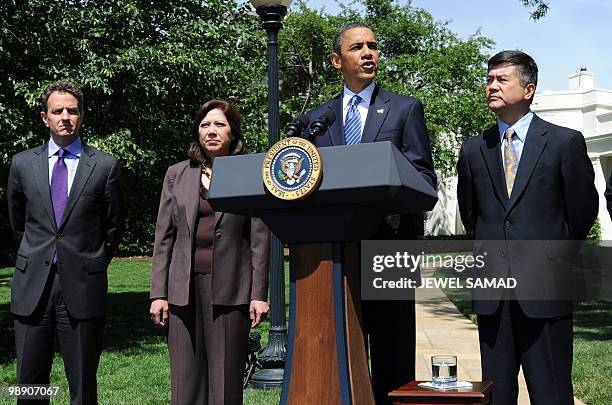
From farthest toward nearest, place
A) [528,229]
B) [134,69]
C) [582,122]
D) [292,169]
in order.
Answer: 1. [582,122]
2. [134,69]
3. [528,229]
4. [292,169]

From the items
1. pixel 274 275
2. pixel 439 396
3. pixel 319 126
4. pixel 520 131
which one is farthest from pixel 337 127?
pixel 274 275

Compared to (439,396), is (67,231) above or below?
above

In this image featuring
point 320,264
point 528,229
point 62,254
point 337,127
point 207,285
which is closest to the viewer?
point 320,264

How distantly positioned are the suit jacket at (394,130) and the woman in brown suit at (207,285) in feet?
2.41

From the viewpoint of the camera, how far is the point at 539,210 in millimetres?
3938

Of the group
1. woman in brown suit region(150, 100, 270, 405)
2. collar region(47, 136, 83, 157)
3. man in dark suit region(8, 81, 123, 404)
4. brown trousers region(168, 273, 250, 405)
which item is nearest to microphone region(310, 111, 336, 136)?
woman in brown suit region(150, 100, 270, 405)

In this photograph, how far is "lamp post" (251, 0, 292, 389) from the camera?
7492mm

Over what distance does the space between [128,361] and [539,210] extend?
23.0ft

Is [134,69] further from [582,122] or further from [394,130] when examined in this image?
[582,122]

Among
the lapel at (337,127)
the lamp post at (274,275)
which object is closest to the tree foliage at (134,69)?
the lamp post at (274,275)

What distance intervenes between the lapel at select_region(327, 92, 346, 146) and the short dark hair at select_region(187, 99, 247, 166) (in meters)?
0.66

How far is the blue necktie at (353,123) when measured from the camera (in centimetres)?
397

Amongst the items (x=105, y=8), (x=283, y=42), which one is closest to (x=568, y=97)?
(x=283, y=42)

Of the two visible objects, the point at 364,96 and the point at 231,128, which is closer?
the point at 364,96
